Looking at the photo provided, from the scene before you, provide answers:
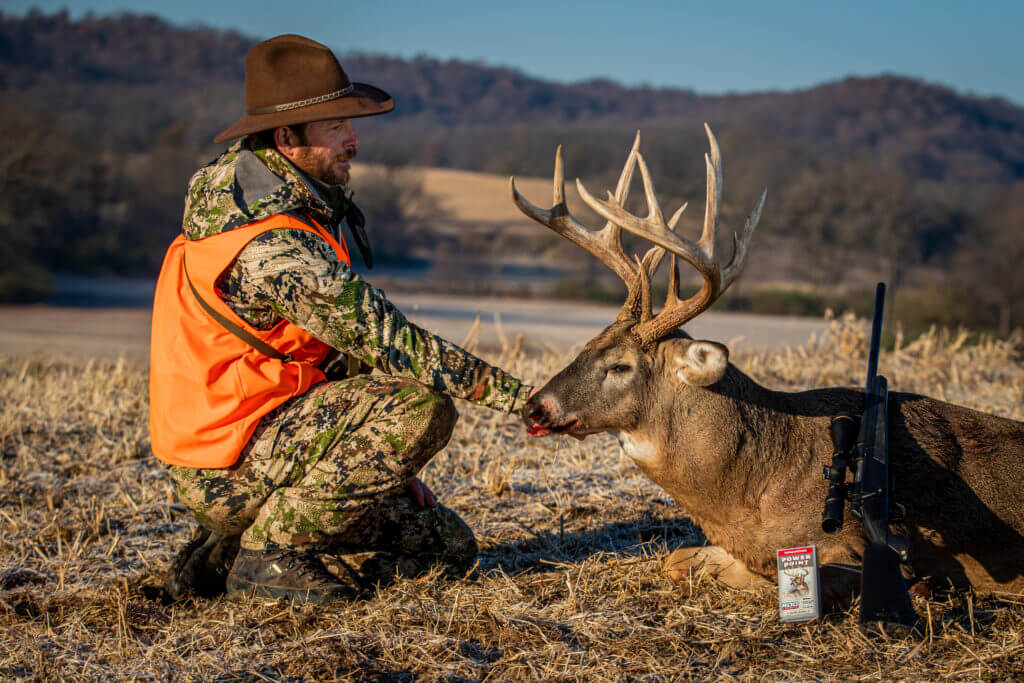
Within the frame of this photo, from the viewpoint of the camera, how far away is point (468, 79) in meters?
141

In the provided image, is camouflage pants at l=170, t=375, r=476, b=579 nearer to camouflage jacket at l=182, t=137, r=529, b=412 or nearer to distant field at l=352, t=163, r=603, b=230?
camouflage jacket at l=182, t=137, r=529, b=412

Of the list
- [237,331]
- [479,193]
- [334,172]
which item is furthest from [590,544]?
[479,193]

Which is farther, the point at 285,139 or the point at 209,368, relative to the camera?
the point at 285,139

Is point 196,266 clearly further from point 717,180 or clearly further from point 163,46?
point 163,46

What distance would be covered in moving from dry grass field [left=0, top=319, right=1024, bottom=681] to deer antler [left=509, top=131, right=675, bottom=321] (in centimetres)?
117

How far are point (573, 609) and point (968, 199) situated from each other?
44307 mm

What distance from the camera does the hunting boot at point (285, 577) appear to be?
3.76 metres

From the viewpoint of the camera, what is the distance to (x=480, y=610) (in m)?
3.63

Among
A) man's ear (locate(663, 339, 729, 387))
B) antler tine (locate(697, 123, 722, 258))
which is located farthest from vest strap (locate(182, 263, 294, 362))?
antler tine (locate(697, 123, 722, 258))

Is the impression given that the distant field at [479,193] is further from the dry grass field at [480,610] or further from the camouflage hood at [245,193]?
the camouflage hood at [245,193]

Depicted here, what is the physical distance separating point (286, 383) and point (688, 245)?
5.73ft

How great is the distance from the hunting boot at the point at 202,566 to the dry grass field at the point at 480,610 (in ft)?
0.30

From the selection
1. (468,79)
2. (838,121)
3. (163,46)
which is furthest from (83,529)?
(468,79)

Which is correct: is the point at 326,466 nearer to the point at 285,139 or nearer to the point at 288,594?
the point at 288,594
